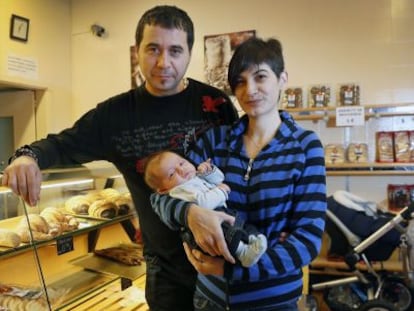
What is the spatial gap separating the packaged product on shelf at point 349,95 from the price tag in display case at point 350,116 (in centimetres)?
10

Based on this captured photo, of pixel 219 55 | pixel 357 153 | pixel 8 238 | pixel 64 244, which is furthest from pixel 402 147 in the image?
pixel 8 238

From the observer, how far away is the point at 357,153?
331cm

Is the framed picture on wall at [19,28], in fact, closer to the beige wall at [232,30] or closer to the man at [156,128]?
the beige wall at [232,30]

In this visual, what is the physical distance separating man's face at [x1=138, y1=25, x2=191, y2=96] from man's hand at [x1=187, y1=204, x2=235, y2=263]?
0.49 metres

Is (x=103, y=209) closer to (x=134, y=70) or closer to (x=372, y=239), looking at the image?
(x=372, y=239)

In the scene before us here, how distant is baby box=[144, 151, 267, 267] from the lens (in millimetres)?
921

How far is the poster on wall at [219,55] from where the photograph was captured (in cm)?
367

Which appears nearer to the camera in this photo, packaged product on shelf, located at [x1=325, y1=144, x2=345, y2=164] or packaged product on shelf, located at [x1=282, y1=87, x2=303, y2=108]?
packaged product on shelf, located at [x1=325, y1=144, x2=345, y2=164]

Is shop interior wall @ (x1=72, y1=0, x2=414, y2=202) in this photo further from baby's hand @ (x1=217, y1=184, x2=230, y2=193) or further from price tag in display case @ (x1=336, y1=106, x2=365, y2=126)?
baby's hand @ (x1=217, y1=184, x2=230, y2=193)

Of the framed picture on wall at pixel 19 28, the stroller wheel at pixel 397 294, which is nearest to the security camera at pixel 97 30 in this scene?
the framed picture on wall at pixel 19 28

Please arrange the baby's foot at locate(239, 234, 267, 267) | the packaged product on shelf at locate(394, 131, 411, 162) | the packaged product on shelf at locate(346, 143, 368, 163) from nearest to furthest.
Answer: the baby's foot at locate(239, 234, 267, 267) < the packaged product on shelf at locate(394, 131, 411, 162) < the packaged product on shelf at locate(346, 143, 368, 163)

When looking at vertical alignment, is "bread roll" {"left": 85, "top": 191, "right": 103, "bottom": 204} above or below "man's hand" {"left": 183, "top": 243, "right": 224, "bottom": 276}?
above

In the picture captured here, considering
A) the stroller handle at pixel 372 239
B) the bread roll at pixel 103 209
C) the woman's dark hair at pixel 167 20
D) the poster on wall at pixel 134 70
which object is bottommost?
the stroller handle at pixel 372 239

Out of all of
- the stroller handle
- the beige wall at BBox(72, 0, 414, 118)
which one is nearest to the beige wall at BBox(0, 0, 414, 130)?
the beige wall at BBox(72, 0, 414, 118)
